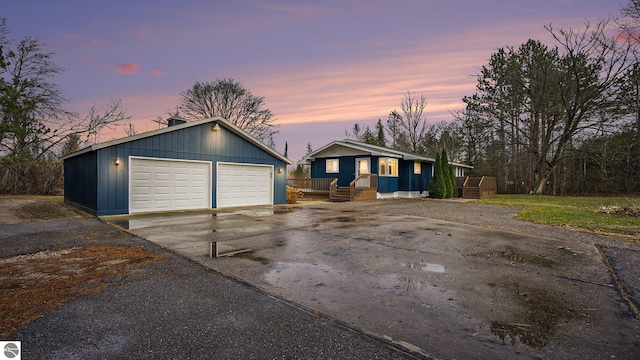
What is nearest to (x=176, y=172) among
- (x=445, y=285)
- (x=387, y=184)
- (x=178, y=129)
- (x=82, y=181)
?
(x=178, y=129)

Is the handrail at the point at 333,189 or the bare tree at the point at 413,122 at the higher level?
the bare tree at the point at 413,122

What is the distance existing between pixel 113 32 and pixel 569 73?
30490 millimetres

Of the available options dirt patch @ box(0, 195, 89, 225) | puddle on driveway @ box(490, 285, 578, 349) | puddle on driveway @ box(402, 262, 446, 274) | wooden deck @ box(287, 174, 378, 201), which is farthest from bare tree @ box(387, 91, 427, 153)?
puddle on driveway @ box(490, 285, 578, 349)

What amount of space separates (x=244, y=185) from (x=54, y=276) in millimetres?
10262

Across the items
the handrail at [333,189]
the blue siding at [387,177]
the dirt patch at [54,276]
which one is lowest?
the dirt patch at [54,276]

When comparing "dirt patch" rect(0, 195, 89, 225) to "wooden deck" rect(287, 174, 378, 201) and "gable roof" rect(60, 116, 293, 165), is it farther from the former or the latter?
"wooden deck" rect(287, 174, 378, 201)

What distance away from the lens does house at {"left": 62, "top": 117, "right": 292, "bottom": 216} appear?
412 inches

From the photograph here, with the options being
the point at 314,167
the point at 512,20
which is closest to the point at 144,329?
the point at 512,20

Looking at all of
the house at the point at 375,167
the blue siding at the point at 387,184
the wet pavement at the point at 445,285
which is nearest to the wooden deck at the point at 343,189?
the house at the point at 375,167

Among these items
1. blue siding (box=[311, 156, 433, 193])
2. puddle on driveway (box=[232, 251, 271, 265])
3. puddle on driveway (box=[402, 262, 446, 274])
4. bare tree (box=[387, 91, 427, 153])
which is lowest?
puddle on driveway (box=[402, 262, 446, 274])

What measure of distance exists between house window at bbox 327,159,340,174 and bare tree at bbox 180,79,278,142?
510 inches

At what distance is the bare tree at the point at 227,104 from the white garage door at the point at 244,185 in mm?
16593

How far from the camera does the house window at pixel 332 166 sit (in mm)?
21812

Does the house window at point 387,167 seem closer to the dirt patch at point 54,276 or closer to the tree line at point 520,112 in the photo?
the tree line at point 520,112
